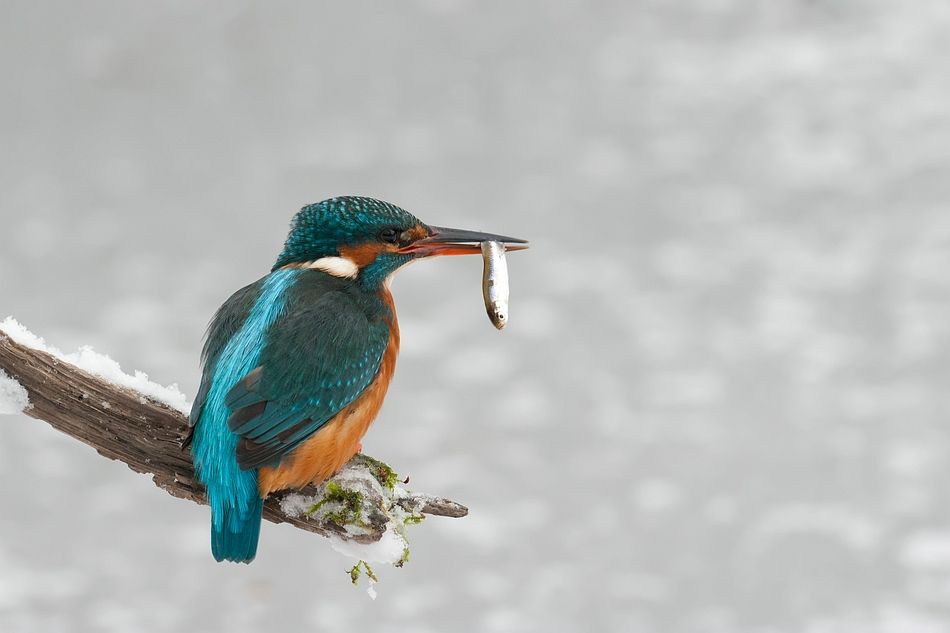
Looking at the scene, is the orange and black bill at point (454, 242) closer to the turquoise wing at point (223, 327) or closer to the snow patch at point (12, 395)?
the turquoise wing at point (223, 327)

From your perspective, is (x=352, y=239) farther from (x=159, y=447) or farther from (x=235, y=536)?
(x=235, y=536)

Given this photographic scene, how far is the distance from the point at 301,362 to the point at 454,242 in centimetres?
70

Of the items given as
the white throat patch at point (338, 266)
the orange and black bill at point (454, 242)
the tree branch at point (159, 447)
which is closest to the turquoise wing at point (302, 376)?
the white throat patch at point (338, 266)

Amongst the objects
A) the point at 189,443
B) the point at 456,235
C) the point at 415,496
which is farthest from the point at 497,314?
the point at 189,443

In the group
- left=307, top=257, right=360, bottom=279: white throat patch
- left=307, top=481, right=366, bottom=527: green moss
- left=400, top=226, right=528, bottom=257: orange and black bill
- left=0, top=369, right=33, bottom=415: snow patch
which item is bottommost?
left=307, top=481, right=366, bottom=527: green moss

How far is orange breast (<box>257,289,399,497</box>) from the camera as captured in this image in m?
2.88

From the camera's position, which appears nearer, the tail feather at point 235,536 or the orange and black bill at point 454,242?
the tail feather at point 235,536

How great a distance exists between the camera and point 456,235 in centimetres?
346

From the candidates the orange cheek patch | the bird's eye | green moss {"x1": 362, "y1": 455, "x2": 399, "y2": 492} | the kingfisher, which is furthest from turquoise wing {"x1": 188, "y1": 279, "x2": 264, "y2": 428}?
green moss {"x1": 362, "y1": 455, "x2": 399, "y2": 492}

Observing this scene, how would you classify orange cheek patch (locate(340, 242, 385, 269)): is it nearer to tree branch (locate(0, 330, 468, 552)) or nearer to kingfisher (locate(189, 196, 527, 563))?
kingfisher (locate(189, 196, 527, 563))

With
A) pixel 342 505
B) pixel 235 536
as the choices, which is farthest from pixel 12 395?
pixel 342 505

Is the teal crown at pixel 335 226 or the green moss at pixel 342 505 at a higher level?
the teal crown at pixel 335 226

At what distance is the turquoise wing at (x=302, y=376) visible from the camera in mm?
2797

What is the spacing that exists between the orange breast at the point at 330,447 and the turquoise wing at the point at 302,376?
A: 28 millimetres
